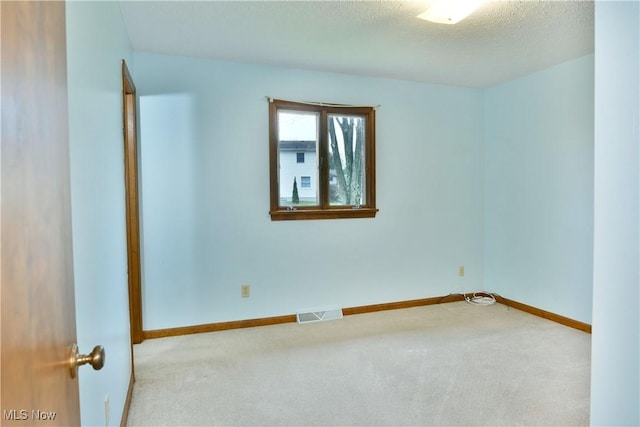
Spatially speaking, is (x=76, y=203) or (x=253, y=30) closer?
(x=76, y=203)

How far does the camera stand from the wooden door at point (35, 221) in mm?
490

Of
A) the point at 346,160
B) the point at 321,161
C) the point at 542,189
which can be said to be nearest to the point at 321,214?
the point at 321,161

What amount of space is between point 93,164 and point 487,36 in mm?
2686

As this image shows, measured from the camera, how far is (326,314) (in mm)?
3635

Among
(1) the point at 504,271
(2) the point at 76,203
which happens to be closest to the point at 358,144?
(1) the point at 504,271

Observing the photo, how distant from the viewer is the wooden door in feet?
1.61

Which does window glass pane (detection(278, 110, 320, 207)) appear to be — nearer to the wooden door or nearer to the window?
the window

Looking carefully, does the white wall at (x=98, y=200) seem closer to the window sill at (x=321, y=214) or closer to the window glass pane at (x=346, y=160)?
the window sill at (x=321, y=214)

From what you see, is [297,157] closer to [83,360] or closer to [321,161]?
[321,161]

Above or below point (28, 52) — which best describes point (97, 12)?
above

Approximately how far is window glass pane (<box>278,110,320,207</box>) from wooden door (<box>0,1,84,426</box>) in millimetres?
2748

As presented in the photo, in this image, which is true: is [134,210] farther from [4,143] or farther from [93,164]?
[4,143]

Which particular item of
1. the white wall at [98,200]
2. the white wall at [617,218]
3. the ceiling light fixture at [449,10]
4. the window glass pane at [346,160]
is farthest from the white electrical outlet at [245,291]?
the white wall at [617,218]

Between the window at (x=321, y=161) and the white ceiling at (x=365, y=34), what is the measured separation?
433mm
